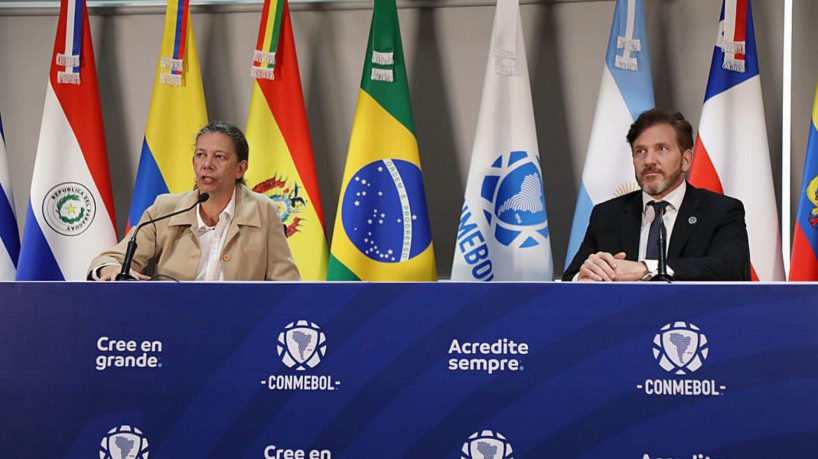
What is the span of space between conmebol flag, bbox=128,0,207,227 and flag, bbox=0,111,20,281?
592mm

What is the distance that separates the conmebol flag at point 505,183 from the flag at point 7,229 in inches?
79.3

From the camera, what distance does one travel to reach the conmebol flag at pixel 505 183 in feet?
11.8

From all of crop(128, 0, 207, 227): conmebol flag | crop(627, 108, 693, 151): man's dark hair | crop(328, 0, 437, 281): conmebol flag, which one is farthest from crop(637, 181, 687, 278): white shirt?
crop(128, 0, 207, 227): conmebol flag

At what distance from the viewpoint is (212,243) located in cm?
283

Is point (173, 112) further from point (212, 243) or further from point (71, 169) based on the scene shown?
point (212, 243)

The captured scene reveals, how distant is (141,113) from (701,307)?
3297mm

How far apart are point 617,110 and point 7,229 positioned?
2788 mm

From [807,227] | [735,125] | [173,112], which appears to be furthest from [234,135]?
[807,227]

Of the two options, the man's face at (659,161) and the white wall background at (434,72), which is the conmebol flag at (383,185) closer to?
the white wall background at (434,72)

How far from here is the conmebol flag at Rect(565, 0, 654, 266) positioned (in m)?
3.57

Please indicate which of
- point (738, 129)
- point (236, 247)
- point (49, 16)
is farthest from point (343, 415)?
point (49, 16)

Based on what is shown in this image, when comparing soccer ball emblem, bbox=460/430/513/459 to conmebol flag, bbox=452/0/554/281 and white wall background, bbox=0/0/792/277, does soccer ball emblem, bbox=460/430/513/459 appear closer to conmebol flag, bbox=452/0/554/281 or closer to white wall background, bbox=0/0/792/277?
conmebol flag, bbox=452/0/554/281

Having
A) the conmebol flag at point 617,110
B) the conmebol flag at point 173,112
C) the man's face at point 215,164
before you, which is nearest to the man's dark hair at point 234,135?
the man's face at point 215,164

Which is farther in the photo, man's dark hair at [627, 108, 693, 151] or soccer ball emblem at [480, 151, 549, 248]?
soccer ball emblem at [480, 151, 549, 248]
